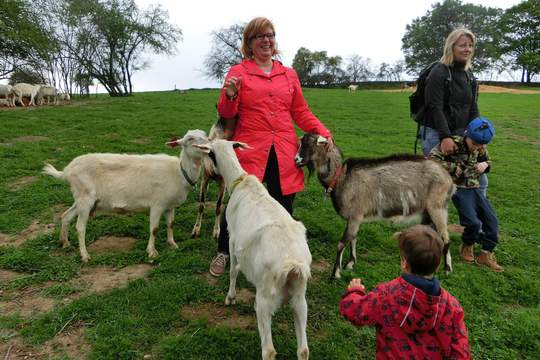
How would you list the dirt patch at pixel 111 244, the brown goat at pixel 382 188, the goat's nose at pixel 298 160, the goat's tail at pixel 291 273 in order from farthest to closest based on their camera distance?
the dirt patch at pixel 111 244 → the brown goat at pixel 382 188 → the goat's nose at pixel 298 160 → the goat's tail at pixel 291 273

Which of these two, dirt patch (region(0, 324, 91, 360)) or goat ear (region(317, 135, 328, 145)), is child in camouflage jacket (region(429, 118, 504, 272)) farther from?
dirt patch (region(0, 324, 91, 360))

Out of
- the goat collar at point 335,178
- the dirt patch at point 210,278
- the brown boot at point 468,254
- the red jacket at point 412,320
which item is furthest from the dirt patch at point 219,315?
the brown boot at point 468,254

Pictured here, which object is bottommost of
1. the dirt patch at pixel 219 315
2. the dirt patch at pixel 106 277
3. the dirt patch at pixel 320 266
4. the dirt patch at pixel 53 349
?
the dirt patch at pixel 320 266

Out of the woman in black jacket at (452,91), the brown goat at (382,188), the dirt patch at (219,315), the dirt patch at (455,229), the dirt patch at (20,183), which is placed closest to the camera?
the dirt patch at (219,315)

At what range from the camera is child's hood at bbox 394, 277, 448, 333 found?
1939mm

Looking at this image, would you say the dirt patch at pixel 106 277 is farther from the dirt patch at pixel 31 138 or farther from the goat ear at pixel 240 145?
the dirt patch at pixel 31 138

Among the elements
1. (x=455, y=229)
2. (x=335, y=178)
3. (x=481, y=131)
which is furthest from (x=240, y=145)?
(x=455, y=229)

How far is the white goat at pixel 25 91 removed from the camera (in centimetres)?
1894

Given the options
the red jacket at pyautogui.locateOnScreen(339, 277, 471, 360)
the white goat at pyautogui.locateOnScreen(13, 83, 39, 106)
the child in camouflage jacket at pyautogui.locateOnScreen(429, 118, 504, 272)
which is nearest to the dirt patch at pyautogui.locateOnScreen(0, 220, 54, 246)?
the red jacket at pyautogui.locateOnScreen(339, 277, 471, 360)

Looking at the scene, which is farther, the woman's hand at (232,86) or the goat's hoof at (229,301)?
the goat's hoof at (229,301)

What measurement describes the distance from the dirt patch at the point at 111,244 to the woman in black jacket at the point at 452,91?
4455 mm

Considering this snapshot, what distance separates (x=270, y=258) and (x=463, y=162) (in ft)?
10.8

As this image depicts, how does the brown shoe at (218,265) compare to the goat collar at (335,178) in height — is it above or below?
below

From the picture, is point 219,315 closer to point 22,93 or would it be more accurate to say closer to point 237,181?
point 237,181
